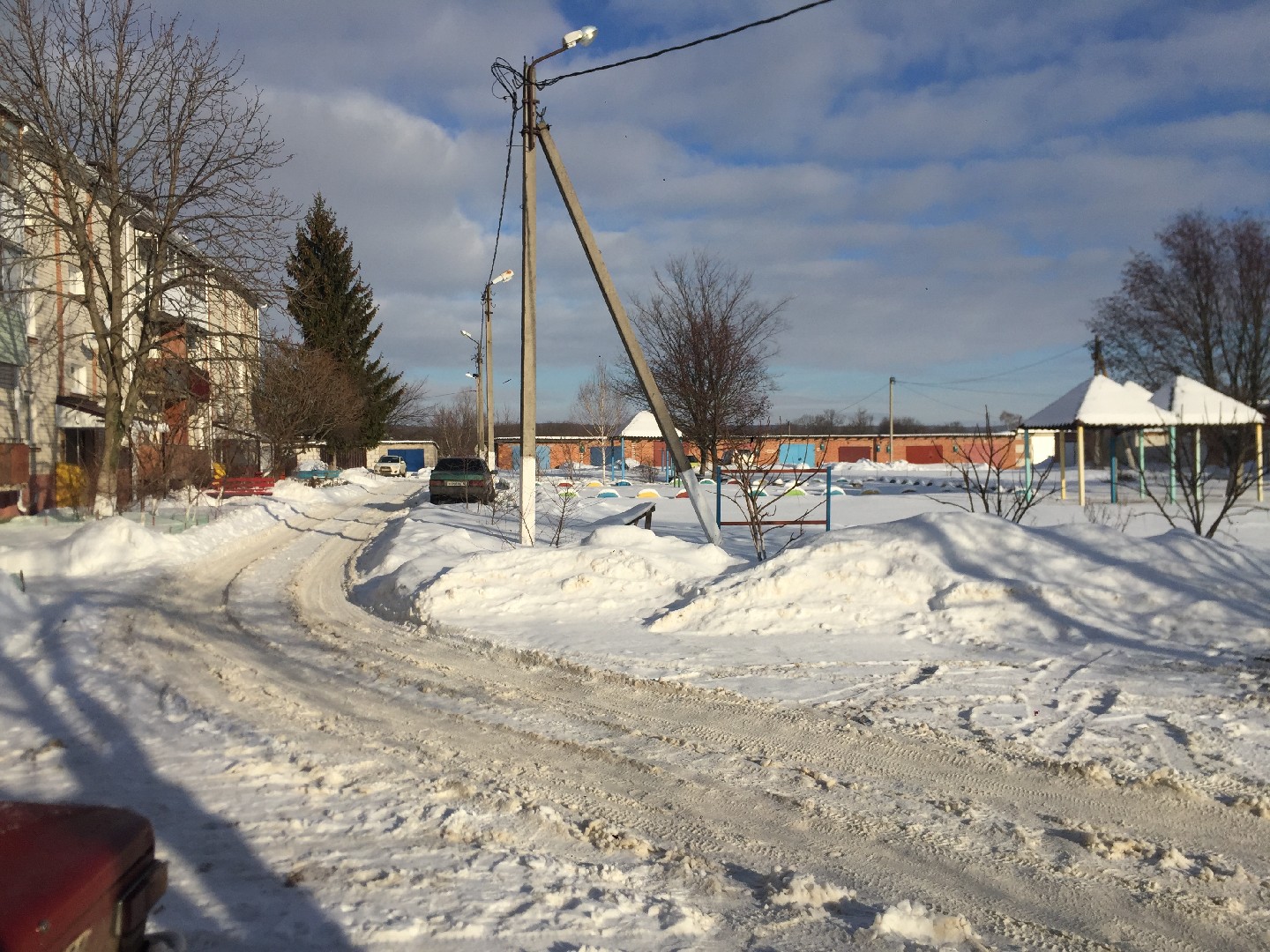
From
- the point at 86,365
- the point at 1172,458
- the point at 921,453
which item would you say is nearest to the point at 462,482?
the point at 86,365

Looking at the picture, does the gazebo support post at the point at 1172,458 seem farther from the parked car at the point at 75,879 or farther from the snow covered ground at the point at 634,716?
the parked car at the point at 75,879

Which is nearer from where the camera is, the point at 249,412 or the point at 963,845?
the point at 963,845

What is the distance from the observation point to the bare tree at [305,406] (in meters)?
32.7

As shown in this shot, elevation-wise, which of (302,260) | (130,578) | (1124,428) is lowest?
(130,578)

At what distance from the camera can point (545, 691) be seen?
7.08 m

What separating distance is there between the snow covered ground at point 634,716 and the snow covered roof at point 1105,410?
58.6ft

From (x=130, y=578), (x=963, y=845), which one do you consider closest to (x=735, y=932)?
(x=963, y=845)

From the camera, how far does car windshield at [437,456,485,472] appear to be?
29.8 meters

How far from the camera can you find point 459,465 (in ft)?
99.1

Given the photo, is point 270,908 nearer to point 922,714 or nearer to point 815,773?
point 815,773

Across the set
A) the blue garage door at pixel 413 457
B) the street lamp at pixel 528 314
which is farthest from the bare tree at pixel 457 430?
the street lamp at pixel 528 314

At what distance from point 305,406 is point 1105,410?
2781 cm

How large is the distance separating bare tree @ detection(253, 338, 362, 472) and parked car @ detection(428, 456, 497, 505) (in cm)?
544

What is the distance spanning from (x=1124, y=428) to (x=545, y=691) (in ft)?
85.3
